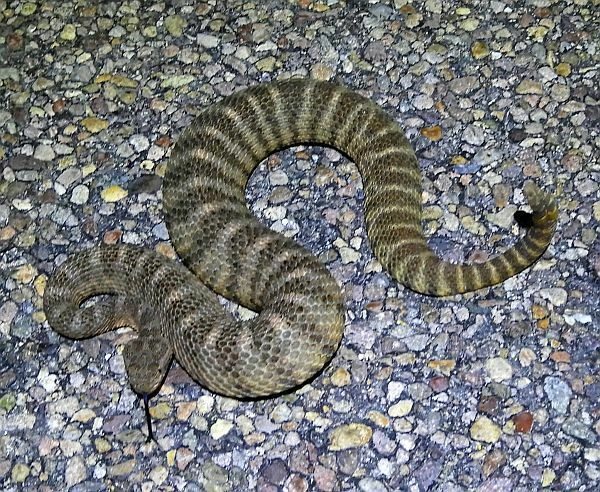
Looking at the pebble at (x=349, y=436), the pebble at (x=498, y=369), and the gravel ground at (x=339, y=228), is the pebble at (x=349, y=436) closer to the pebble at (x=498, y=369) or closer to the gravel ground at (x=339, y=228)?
the gravel ground at (x=339, y=228)

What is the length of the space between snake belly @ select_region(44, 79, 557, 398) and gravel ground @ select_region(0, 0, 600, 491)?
18 centimetres

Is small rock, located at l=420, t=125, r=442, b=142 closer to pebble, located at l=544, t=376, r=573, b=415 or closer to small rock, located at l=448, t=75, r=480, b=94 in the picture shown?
small rock, located at l=448, t=75, r=480, b=94

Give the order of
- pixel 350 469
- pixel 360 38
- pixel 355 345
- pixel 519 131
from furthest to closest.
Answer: pixel 360 38
pixel 519 131
pixel 355 345
pixel 350 469

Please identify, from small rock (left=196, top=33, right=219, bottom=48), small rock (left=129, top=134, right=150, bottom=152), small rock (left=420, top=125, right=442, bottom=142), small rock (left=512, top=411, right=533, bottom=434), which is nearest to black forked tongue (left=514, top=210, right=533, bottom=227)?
small rock (left=420, top=125, right=442, bottom=142)

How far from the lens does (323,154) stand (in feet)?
22.5

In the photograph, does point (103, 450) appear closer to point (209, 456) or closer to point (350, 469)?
point (209, 456)

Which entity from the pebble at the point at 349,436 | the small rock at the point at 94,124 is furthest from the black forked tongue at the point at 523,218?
the small rock at the point at 94,124

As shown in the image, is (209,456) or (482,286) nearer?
(209,456)

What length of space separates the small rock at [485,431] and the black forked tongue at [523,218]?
1429 millimetres

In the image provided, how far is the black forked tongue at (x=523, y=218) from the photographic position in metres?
6.25

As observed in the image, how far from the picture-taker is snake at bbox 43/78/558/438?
5.60 metres

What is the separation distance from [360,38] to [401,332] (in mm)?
2672

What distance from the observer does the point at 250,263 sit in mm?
6004

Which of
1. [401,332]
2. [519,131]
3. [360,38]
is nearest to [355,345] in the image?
[401,332]
